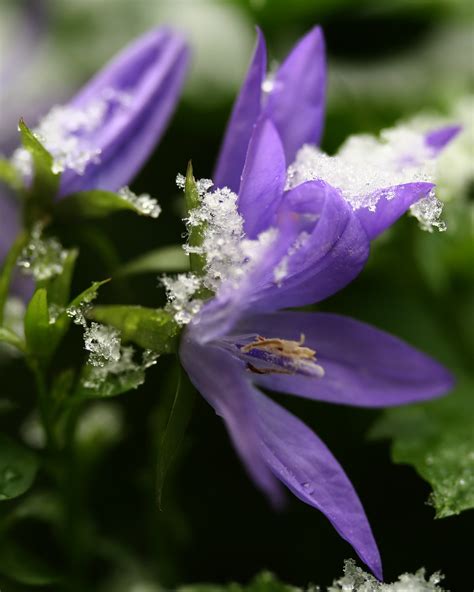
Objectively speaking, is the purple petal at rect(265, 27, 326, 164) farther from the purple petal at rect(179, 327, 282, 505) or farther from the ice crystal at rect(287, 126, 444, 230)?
the purple petal at rect(179, 327, 282, 505)

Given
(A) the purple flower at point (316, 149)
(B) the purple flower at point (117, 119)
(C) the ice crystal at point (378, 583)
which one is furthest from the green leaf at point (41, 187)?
(C) the ice crystal at point (378, 583)

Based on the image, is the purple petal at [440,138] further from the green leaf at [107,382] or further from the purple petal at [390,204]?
the green leaf at [107,382]

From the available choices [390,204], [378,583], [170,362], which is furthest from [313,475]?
[170,362]

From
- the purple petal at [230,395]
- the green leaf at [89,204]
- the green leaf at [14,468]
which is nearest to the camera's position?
the purple petal at [230,395]

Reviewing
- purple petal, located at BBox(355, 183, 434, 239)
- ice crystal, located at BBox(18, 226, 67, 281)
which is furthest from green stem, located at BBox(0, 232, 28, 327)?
purple petal, located at BBox(355, 183, 434, 239)

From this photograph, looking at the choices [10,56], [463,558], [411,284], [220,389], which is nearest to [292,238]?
[220,389]

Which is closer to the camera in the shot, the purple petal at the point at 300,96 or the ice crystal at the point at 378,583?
the ice crystal at the point at 378,583

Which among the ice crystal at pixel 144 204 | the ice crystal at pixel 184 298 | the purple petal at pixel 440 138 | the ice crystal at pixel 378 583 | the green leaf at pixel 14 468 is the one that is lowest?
the ice crystal at pixel 378 583

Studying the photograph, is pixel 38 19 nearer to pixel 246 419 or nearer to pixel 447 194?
pixel 447 194

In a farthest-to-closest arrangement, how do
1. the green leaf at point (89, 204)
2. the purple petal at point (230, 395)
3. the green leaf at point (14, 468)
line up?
the green leaf at point (89, 204) < the green leaf at point (14, 468) < the purple petal at point (230, 395)
